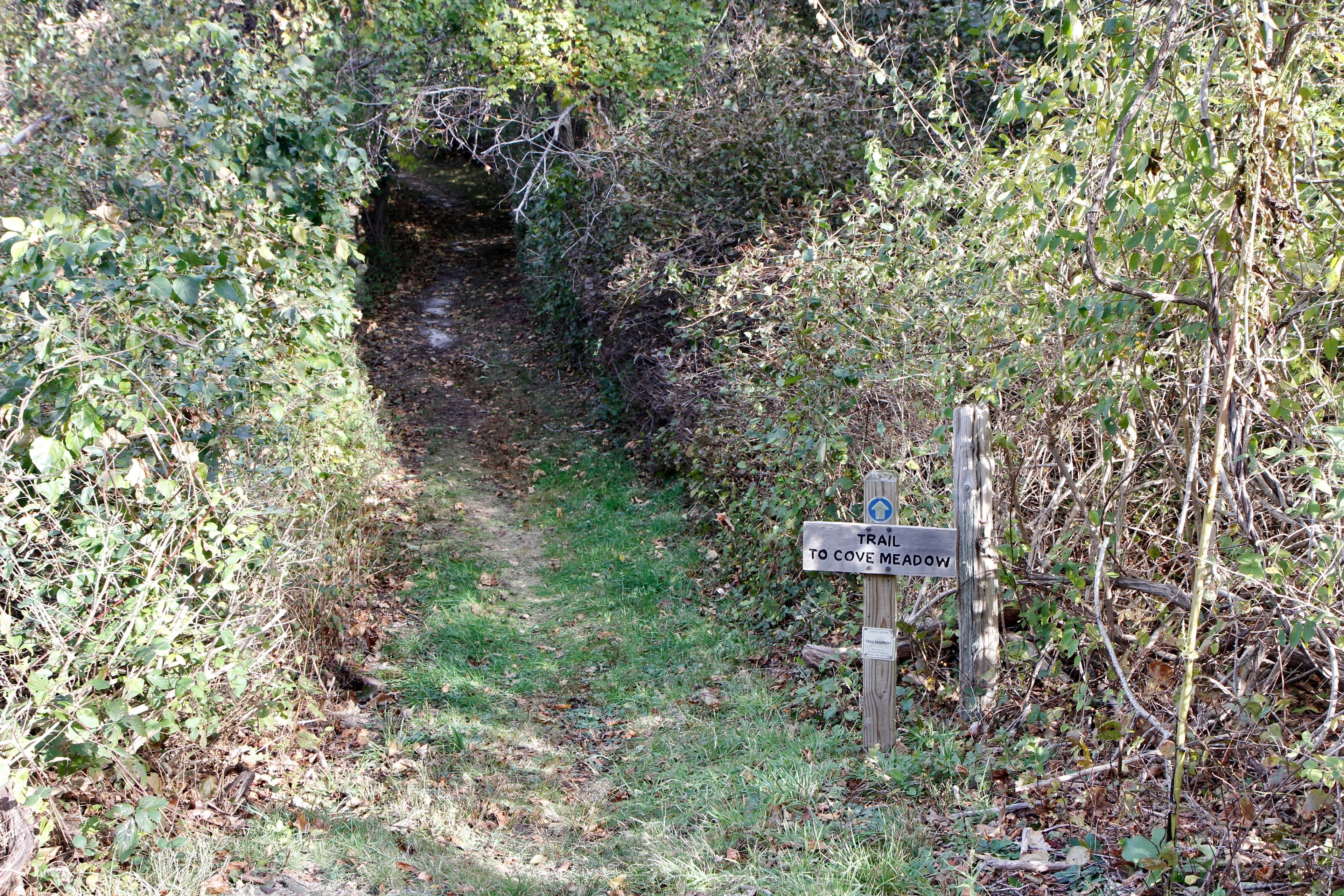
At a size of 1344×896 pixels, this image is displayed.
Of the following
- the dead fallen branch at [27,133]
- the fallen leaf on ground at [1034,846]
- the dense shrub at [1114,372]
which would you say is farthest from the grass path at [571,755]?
the dead fallen branch at [27,133]

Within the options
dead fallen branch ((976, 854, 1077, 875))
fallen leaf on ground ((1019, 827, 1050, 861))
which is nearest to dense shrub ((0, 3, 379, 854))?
dead fallen branch ((976, 854, 1077, 875))

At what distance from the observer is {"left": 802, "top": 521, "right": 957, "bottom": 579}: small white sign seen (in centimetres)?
468

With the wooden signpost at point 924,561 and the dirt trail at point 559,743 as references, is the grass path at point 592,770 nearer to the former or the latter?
the dirt trail at point 559,743

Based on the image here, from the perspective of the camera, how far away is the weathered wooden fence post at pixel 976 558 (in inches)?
185

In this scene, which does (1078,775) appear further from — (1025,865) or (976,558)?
(976,558)

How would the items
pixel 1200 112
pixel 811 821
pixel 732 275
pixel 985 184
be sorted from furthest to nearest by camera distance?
pixel 732 275, pixel 985 184, pixel 811 821, pixel 1200 112

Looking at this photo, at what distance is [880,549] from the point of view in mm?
4738

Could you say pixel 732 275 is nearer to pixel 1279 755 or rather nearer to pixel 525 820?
pixel 525 820

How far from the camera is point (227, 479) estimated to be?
5074 mm

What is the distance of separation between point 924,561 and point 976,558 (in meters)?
0.26

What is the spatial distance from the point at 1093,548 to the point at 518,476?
781 centimetres

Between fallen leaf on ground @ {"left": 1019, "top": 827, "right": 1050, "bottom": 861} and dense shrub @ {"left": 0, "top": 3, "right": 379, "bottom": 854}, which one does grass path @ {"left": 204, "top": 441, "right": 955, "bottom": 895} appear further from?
dense shrub @ {"left": 0, "top": 3, "right": 379, "bottom": 854}

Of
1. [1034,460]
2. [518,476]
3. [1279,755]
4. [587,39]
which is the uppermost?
[587,39]

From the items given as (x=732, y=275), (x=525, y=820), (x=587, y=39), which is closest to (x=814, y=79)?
(x=732, y=275)
